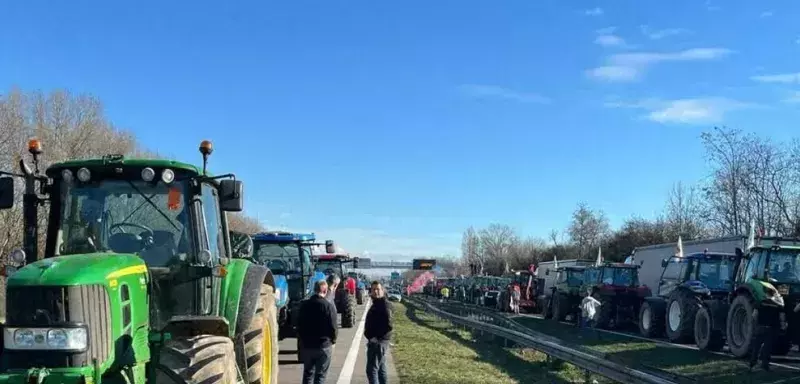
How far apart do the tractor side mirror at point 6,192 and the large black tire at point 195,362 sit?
Answer: 1917mm

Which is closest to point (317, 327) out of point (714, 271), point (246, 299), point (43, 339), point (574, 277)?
point (246, 299)

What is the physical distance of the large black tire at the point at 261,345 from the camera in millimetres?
8516

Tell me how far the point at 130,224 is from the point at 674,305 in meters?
17.1

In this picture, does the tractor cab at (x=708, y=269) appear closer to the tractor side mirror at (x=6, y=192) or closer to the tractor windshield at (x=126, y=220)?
the tractor windshield at (x=126, y=220)

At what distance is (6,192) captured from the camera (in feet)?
23.8

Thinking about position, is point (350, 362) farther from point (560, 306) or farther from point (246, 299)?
point (560, 306)

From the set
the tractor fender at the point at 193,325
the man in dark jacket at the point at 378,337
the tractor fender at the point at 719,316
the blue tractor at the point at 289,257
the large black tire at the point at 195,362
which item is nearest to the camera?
the large black tire at the point at 195,362

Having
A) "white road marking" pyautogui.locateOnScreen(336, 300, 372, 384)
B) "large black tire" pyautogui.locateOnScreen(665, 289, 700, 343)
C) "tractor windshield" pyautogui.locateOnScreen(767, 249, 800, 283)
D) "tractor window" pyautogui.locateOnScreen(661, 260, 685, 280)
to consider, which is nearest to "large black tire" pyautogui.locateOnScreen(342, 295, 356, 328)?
"white road marking" pyautogui.locateOnScreen(336, 300, 372, 384)

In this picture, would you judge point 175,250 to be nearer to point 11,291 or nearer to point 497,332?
point 11,291

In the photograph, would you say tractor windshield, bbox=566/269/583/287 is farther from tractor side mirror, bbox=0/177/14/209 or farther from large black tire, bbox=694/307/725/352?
tractor side mirror, bbox=0/177/14/209

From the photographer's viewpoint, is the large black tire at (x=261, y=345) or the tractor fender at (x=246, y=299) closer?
the tractor fender at (x=246, y=299)

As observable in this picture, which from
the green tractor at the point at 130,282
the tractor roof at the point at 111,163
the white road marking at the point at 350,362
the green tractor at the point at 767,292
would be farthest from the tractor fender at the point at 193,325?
the green tractor at the point at 767,292

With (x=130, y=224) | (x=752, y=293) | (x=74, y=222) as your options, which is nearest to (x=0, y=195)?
(x=74, y=222)

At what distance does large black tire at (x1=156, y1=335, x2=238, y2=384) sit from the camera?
6.61 m
